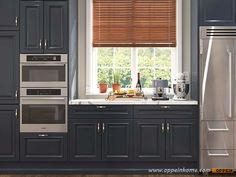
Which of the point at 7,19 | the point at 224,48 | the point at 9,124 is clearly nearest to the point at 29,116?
the point at 9,124

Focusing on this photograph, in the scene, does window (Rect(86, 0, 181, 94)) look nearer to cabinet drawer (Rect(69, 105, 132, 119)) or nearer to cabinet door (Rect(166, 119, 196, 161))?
cabinet drawer (Rect(69, 105, 132, 119))

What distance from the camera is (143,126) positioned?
5.73 meters

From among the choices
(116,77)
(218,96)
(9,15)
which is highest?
(9,15)

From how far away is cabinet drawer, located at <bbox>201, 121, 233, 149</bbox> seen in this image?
18.4ft

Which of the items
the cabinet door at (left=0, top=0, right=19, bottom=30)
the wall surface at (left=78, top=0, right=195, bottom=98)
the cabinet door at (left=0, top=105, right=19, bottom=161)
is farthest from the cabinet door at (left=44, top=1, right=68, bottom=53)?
the cabinet door at (left=0, top=105, right=19, bottom=161)

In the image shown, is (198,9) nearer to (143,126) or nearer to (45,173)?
(143,126)

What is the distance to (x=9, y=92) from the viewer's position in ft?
18.9

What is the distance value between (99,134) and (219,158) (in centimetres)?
149

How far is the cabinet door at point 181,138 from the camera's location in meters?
5.71

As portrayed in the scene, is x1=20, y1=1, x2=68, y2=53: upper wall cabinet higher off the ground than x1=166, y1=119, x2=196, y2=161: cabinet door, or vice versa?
x1=20, y1=1, x2=68, y2=53: upper wall cabinet

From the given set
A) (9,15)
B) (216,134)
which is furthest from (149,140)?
(9,15)

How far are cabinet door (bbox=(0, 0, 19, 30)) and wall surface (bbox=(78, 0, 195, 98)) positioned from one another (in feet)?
3.30

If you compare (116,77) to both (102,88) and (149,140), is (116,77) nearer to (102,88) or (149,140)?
(102,88)

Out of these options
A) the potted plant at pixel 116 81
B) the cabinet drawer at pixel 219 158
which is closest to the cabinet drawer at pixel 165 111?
the cabinet drawer at pixel 219 158
